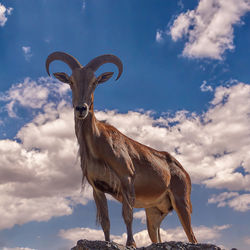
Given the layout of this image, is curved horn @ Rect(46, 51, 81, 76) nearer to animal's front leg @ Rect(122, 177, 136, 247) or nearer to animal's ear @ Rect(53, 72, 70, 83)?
animal's ear @ Rect(53, 72, 70, 83)

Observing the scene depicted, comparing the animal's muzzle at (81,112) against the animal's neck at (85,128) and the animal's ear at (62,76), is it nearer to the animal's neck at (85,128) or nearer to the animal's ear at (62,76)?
the animal's neck at (85,128)

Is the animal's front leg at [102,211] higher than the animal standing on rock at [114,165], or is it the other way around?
the animal standing on rock at [114,165]

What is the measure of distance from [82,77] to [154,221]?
5467mm

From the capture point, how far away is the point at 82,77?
9.44 metres

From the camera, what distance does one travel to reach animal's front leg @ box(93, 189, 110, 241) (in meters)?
9.13

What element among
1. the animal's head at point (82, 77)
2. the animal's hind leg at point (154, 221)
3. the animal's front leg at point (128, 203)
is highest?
the animal's head at point (82, 77)

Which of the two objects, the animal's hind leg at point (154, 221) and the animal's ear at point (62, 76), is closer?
the animal's ear at point (62, 76)

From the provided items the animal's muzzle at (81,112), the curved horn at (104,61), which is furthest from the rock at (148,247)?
the curved horn at (104,61)

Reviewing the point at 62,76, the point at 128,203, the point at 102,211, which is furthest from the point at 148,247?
the point at 62,76

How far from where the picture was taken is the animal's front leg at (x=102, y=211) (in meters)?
9.13

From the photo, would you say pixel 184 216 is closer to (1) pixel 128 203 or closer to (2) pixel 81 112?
(1) pixel 128 203

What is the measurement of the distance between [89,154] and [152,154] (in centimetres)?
268

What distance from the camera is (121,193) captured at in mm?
9039

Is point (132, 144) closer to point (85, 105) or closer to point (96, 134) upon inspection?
point (96, 134)
